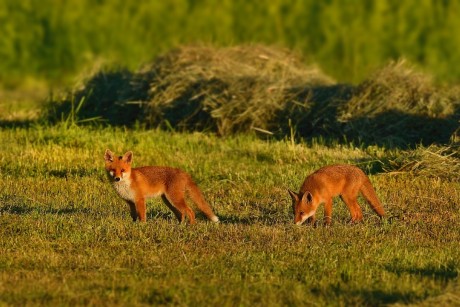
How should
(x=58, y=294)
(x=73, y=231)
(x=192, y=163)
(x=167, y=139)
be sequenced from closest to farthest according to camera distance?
(x=58, y=294) → (x=73, y=231) → (x=192, y=163) → (x=167, y=139)

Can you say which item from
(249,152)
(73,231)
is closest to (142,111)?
(249,152)

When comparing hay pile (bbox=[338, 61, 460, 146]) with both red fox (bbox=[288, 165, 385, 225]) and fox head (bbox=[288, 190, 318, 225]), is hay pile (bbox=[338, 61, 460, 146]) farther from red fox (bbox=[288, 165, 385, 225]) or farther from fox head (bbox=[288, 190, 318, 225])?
fox head (bbox=[288, 190, 318, 225])

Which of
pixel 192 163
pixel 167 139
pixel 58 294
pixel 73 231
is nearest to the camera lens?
pixel 58 294

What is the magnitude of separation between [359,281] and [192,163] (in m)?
6.04

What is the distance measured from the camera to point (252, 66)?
59.6 ft

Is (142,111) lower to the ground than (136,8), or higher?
lower

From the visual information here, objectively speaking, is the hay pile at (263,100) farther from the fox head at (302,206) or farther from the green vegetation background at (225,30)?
the green vegetation background at (225,30)

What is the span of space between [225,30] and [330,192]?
1563 centimetres

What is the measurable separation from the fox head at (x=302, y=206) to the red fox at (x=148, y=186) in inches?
33.0

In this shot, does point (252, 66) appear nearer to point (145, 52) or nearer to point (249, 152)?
point (249, 152)

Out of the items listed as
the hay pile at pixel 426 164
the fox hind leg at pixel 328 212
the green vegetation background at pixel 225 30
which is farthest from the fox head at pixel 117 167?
the green vegetation background at pixel 225 30

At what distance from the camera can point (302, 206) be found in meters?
10.0

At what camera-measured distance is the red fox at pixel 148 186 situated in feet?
32.8

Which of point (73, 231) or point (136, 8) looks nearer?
point (73, 231)
